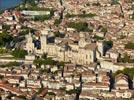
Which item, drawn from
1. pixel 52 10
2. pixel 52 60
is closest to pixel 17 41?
pixel 52 60

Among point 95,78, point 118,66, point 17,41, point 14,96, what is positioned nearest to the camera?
point 14,96

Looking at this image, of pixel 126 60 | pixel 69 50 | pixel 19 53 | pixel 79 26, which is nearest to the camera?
pixel 126 60

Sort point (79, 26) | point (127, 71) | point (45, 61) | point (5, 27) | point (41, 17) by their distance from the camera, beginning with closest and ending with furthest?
point (127, 71)
point (45, 61)
point (79, 26)
point (5, 27)
point (41, 17)

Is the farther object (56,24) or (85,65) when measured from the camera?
(56,24)

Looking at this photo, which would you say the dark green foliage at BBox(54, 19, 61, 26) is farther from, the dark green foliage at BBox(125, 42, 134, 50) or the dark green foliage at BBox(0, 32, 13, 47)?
the dark green foliage at BBox(125, 42, 134, 50)

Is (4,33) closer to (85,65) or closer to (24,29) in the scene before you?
(24,29)

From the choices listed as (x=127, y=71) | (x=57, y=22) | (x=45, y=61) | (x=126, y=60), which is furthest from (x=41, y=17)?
(x=127, y=71)

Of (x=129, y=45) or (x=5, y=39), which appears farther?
(x=5, y=39)

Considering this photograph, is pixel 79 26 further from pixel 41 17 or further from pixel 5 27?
pixel 5 27

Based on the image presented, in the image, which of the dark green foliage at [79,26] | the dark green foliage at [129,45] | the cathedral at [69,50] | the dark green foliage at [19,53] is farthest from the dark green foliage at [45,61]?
the dark green foliage at [79,26]

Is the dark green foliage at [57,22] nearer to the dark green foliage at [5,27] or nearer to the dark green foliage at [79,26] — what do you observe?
the dark green foliage at [79,26]

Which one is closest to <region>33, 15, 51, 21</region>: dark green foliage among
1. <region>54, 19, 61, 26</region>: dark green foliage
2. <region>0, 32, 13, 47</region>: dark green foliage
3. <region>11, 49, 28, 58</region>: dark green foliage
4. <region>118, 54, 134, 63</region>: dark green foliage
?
<region>54, 19, 61, 26</region>: dark green foliage
